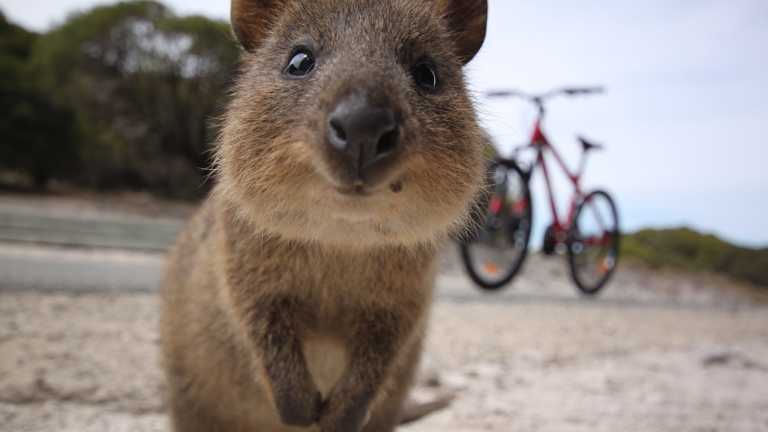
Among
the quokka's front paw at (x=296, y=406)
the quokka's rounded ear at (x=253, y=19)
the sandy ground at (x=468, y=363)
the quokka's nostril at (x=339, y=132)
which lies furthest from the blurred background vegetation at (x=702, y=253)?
the quokka's nostril at (x=339, y=132)

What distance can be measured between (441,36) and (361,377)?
1.48m

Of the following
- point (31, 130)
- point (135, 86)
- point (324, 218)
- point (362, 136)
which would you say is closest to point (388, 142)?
point (362, 136)

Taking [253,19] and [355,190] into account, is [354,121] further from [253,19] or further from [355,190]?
[253,19]

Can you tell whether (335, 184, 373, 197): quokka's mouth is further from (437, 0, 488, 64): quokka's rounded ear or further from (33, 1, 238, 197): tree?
(33, 1, 238, 197): tree

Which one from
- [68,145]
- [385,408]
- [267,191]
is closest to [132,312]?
[385,408]

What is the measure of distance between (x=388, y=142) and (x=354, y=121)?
0.14 metres

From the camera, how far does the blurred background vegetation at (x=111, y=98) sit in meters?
15.7

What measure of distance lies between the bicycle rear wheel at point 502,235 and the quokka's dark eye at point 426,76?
66cm

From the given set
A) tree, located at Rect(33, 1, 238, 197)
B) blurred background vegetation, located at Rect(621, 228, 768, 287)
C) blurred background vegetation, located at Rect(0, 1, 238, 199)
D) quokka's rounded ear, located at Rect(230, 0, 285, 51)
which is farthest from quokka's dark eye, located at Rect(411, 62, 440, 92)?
tree, located at Rect(33, 1, 238, 197)

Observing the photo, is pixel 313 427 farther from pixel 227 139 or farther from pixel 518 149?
pixel 518 149

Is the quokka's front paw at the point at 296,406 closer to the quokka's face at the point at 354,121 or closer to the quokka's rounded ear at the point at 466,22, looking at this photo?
the quokka's face at the point at 354,121

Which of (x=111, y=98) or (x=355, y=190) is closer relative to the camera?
(x=355, y=190)

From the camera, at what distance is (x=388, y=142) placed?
1693 millimetres

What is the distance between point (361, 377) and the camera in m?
2.51
